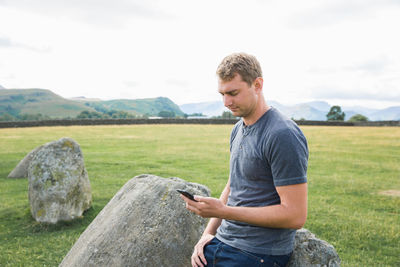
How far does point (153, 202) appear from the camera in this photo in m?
4.70

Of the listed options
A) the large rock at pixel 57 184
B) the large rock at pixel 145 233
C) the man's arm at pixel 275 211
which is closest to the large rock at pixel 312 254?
the man's arm at pixel 275 211

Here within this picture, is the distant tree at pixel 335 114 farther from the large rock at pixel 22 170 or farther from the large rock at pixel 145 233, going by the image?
the large rock at pixel 145 233

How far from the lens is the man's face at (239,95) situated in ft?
10.6

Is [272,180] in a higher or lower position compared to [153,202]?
higher

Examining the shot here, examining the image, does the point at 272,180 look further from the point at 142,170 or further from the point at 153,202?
the point at 142,170

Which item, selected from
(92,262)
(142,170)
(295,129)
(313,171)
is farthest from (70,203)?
(313,171)

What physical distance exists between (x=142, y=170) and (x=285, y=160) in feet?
44.2

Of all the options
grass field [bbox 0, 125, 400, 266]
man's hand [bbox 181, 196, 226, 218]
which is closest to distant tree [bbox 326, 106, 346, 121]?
grass field [bbox 0, 125, 400, 266]

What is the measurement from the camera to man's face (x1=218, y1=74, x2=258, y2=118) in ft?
10.6

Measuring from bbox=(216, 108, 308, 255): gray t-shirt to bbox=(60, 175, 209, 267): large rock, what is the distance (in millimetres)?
1204

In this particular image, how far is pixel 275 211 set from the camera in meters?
2.91

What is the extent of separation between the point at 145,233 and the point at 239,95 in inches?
96.2

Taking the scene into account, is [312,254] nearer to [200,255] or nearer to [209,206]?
[200,255]

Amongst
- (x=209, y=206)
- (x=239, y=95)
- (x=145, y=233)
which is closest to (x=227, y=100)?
(x=239, y=95)
